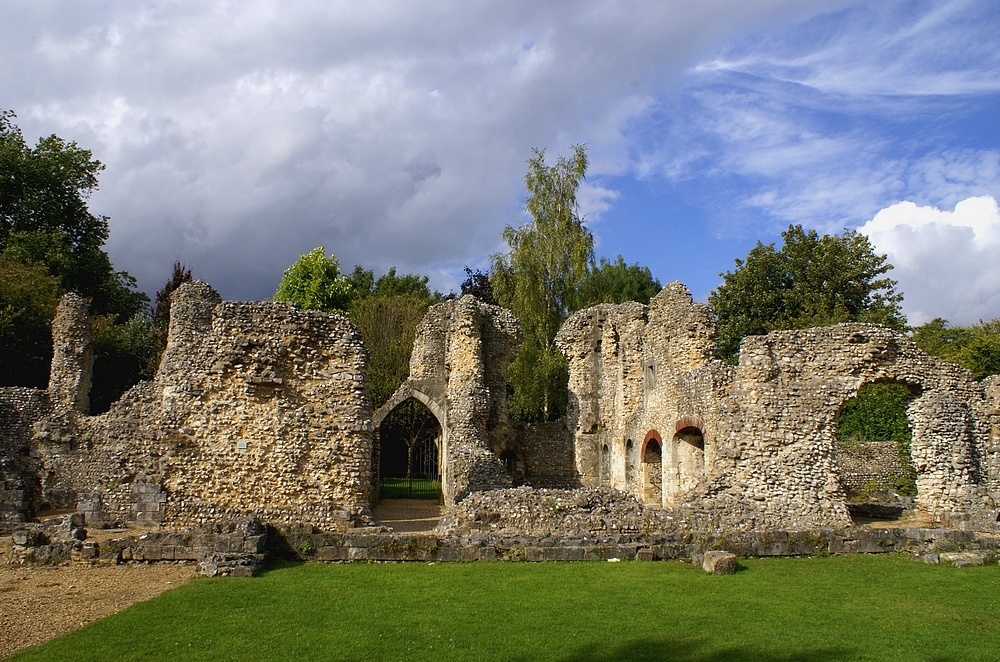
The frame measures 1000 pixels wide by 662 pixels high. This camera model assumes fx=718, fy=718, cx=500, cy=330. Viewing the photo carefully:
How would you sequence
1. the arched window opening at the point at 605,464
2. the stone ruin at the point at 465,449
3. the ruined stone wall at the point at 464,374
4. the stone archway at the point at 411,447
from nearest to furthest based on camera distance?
the stone ruin at the point at 465,449 → the ruined stone wall at the point at 464,374 → the stone archway at the point at 411,447 → the arched window opening at the point at 605,464

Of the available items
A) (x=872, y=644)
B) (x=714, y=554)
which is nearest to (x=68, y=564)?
(x=714, y=554)

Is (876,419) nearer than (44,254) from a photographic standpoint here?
Yes

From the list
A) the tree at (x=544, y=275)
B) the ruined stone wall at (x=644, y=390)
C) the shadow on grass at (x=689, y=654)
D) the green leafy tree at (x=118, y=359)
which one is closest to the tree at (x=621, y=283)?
the tree at (x=544, y=275)

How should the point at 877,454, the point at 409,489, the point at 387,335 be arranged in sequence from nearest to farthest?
the point at 877,454 < the point at 409,489 < the point at 387,335

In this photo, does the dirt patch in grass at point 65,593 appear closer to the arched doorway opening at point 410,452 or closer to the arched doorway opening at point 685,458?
the arched doorway opening at point 685,458

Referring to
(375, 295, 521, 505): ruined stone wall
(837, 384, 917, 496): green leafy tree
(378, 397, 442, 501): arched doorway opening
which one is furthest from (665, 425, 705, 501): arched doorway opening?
(378, 397, 442, 501): arched doorway opening

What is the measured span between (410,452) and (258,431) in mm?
18549

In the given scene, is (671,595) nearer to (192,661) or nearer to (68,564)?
(192,661)

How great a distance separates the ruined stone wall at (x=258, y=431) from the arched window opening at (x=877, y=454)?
12733mm

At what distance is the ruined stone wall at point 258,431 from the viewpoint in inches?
546

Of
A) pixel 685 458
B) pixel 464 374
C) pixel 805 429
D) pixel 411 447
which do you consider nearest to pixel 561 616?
pixel 805 429

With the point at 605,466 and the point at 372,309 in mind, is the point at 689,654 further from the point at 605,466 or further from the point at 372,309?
the point at 372,309

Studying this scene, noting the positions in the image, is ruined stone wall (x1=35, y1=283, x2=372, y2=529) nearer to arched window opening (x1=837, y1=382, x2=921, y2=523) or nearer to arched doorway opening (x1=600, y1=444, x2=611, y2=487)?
arched window opening (x1=837, y1=382, x2=921, y2=523)

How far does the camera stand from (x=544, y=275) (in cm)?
3362
